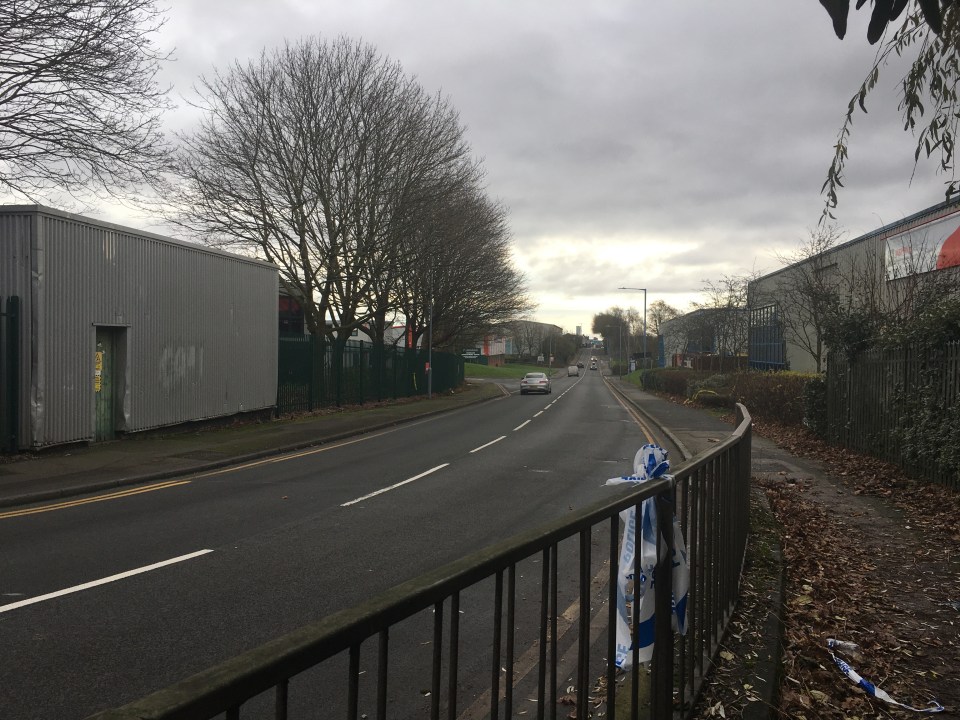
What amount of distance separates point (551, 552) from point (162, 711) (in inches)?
58.7

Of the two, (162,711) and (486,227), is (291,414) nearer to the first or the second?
(486,227)

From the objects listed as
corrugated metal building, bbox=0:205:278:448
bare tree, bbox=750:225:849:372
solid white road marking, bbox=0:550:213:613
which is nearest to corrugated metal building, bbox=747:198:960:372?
bare tree, bbox=750:225:849:372

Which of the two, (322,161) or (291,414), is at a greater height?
(322,161)

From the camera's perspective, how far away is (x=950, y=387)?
31.6 ft

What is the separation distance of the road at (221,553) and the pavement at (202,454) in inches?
27.3

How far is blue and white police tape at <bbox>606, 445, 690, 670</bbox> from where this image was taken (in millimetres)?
3299

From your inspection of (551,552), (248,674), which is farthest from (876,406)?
(248,674)

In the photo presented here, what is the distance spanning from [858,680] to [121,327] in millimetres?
15455

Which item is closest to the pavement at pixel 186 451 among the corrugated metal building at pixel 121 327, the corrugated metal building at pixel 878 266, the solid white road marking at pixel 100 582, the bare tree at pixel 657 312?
the corrugated metal building at pixel 121 327

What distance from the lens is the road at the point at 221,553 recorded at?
4465mm

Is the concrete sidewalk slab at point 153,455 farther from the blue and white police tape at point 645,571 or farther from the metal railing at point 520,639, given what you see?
the blue and white police tape at point 645,571

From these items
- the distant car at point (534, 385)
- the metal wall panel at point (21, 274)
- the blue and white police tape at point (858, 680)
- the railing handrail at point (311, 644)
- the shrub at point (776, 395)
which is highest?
the metal wall panel at point (21, 274)

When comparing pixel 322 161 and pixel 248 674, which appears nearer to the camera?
pixel 248 674

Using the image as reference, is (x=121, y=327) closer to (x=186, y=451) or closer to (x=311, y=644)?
(x=186, y=451)
